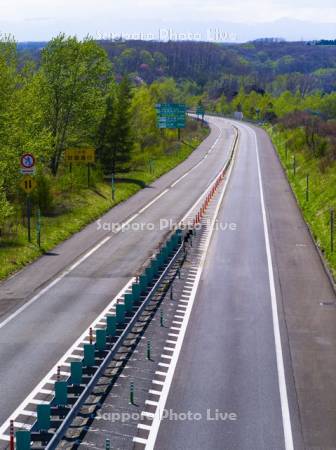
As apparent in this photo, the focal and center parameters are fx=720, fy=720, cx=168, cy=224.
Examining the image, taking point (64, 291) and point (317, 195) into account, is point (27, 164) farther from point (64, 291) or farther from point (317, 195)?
point (317, 195)

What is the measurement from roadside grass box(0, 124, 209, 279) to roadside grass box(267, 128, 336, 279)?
14.2 m

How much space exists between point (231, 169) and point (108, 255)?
46.8m

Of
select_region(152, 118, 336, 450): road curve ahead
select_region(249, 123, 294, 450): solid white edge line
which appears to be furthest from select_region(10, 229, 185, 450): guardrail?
select_region(249, 123, 294, 450): solid white edge line

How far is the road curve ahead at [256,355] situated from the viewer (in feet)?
56.3

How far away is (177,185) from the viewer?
2702 inches

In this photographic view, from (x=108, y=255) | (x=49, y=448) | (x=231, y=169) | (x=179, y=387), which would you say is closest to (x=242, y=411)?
(x=179, y=387)

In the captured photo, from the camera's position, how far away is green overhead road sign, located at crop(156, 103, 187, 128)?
105 meters

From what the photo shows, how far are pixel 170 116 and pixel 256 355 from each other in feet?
279

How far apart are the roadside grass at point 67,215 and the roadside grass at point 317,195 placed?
46.6ft

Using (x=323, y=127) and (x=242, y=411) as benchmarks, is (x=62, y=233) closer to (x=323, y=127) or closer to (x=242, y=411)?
(x=242, y=411)

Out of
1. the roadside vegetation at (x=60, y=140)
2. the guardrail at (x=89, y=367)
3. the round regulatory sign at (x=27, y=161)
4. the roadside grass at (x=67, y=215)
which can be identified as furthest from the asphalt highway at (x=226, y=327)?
the round regulatory sign at (x=27, y=161)

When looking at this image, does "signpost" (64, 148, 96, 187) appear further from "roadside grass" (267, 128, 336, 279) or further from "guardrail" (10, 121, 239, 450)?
"guardrail" (10, 121, 239, 450)

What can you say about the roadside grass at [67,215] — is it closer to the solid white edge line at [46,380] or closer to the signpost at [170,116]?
the solid white edge line at [46,380]

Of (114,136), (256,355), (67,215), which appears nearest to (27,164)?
(67,215)
